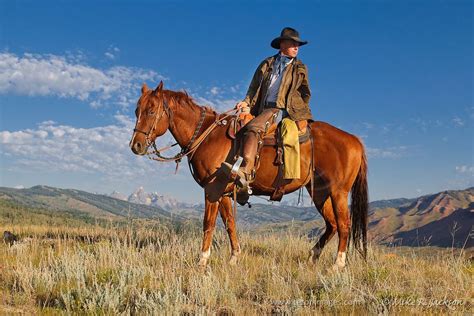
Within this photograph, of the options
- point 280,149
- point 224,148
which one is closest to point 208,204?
point 224,148

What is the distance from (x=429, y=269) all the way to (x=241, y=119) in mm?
4539

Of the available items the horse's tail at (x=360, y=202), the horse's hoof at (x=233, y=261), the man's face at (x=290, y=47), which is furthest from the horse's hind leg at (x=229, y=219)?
the man's face at (x=290, y=47)

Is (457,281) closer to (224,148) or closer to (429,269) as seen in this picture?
(429,269)

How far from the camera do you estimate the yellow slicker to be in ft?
22.8

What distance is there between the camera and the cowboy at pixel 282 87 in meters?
7.28

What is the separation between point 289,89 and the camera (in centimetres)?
738

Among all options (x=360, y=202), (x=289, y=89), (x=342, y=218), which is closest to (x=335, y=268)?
(x=342, y=218)

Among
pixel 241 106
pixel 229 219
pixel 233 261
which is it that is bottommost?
pixel 233 261

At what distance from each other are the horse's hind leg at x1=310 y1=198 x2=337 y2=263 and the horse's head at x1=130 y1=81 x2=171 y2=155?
3.81 meters

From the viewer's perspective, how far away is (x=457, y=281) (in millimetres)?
5957

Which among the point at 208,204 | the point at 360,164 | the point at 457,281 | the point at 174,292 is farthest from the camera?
the point at 360,164

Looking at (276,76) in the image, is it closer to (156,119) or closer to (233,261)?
(156,119)

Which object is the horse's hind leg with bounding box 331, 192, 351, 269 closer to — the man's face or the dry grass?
the dry grass

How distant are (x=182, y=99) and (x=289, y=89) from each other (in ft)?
7.01
